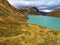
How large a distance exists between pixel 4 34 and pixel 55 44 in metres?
10.1

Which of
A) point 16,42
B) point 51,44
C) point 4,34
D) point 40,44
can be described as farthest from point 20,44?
point 4,34

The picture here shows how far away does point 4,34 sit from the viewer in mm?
32406

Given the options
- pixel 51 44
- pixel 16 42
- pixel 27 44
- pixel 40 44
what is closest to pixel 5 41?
pixel 16 42

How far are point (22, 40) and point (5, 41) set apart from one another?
2.78m

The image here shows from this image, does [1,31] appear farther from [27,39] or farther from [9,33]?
[27,39]

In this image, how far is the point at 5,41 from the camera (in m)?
26.3

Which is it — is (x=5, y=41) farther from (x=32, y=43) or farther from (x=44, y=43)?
(x=44, y=43)

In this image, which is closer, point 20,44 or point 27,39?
point 20,44

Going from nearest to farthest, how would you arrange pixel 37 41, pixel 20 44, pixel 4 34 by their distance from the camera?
1. pixel 20 44
2. pixel 37 41
3. pixel 4 34

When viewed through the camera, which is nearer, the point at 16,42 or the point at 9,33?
the point at 16,42

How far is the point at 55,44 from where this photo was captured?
87.9ft

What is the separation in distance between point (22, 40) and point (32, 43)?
6.24ft

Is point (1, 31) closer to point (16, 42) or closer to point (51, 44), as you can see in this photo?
point (16, 42)

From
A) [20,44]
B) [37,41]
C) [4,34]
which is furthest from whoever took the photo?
[4,34]
